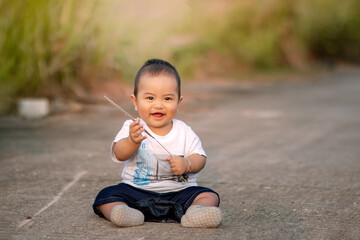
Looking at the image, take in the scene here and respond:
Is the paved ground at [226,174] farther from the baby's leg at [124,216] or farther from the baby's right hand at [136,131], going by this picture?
the baby's right hand at [136,131]

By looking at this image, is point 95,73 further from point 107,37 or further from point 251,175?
point 251,175

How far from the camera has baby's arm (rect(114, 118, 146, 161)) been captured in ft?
8.74

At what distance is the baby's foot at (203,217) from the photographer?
102 inches

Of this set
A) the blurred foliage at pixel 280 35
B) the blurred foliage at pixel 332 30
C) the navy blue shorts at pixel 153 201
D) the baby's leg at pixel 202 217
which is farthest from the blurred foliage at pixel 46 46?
the blurred foliage at pixel 332 30

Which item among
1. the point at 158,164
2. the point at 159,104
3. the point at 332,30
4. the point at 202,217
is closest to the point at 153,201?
the point at 158,164

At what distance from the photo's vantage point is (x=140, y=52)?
9.40 meters

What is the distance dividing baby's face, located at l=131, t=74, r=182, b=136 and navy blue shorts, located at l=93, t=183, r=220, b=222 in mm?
390

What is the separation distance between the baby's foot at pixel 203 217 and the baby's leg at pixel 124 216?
9.1 inches

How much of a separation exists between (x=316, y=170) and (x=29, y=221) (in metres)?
2.35

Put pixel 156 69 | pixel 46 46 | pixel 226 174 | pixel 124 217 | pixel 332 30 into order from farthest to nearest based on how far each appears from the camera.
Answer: pixel 332 30, pixel 46 46, pixel 226 174, pixel 156 69, pixel 124 217

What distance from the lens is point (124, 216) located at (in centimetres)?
258

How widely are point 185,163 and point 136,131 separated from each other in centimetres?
32

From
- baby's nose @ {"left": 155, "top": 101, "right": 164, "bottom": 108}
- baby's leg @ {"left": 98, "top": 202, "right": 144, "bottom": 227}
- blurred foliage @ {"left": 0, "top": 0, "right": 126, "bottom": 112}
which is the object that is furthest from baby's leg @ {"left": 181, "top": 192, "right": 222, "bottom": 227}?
blurred foliage @ {"left": 0, "top": 0, "right": 126, "bottom": 112}

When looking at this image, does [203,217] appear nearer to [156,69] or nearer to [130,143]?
[130,143]
